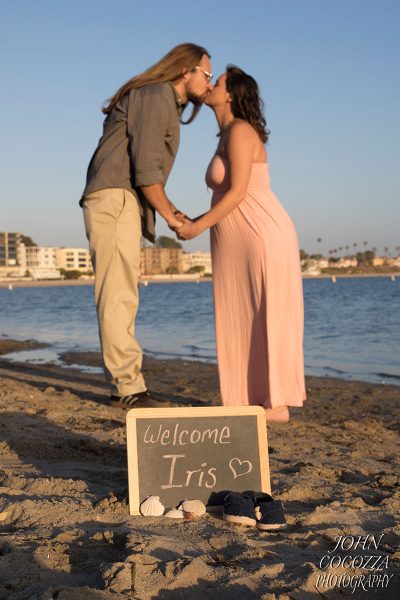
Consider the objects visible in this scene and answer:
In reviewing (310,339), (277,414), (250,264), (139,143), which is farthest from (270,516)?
(310,339)

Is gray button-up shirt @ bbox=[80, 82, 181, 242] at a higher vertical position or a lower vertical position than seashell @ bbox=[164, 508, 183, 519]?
higher

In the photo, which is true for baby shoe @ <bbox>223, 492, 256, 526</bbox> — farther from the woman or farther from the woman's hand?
the woman's hand

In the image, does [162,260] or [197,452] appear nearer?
[197,452]

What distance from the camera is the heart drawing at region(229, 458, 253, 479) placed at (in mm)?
2750

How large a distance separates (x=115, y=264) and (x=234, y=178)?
0.92m

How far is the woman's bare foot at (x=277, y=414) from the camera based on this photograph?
15.6 feet

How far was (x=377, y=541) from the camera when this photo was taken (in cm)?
226

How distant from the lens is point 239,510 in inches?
96.7

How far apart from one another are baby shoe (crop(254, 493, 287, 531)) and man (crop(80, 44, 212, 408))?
2.28 m

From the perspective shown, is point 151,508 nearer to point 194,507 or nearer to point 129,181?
point 194,507

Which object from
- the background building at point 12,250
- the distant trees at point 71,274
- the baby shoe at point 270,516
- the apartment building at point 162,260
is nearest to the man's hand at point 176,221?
the baby shoe at point 270,516

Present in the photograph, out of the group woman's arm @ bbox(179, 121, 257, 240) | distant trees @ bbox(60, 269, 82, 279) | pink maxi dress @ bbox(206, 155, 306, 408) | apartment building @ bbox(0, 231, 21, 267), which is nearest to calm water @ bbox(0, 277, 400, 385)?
pink maxi dress @ bbox(206, 155, 306, 408)

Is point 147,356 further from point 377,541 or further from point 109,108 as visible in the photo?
point 377,541

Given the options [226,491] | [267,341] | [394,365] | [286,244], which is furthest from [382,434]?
[394,365]
